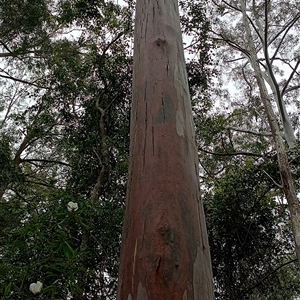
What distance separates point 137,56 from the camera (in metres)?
1.66

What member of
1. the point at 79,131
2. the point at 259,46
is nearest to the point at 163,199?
the point at 79,131

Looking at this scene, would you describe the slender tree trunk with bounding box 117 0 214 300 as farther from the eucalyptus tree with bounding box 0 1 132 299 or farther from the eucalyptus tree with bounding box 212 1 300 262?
the eucalyptus tree with bounding box 212 1 300 262

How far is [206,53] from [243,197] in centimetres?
269

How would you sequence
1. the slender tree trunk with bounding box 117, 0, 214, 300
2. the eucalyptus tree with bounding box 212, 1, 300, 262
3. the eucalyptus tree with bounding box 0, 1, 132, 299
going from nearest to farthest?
the slender tree trunk with bounding box 117, 0, 214, 300, the eucalyptus tree with bounding box 0, 1, 132, 299, the eucalyptus tree with bounding box 212, 1, 300, 262

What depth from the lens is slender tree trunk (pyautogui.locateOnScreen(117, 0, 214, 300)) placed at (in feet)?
2.74

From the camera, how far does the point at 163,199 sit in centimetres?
97

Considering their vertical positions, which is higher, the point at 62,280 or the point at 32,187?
the point at 32,187

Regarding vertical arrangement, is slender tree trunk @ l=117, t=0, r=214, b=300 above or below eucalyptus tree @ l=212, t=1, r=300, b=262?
below

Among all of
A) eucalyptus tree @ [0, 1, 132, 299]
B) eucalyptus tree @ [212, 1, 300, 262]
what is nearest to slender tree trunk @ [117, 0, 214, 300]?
eucalyptus tree @ [0, 1, 132, 299]

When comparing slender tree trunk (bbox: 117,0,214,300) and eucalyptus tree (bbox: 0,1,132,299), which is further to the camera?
eucalyptus tree (bbox: 0,1,132,299)

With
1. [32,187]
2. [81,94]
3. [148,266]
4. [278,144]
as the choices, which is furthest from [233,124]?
[148,266]

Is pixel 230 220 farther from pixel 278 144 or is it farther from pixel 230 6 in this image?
pixel 230 6

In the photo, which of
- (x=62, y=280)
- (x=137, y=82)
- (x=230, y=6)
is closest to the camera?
(x=137, y=82)

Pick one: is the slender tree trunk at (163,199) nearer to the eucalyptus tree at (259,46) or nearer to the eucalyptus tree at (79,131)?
the eucalyptus tree at (79,131)
